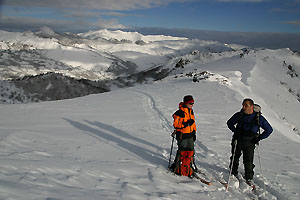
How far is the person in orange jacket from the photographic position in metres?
6.02

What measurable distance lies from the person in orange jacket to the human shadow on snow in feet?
4.29

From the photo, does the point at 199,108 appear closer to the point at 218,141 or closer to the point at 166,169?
the point at 218,141

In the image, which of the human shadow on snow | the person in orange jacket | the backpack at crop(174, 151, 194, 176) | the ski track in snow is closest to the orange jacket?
the person in orange jacket

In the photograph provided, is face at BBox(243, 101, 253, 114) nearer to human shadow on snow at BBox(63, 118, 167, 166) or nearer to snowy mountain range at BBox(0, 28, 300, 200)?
snowy mountain range at BBox(0, 28, 300, 200)

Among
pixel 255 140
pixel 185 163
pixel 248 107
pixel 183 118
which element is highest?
pixel 248 107

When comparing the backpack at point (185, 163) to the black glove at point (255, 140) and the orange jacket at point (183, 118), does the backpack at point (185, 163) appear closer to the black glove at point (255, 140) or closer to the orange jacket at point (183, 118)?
the orange jacket at point (183, 118)

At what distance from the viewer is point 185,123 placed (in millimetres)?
6055

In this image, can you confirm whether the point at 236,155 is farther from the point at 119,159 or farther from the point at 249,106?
the point at 119,159

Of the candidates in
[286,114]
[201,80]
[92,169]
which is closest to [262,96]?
[286,114]

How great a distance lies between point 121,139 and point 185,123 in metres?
4.33

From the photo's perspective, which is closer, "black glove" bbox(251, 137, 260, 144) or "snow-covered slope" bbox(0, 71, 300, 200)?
"snow-covered slope" bbox(0, 71, 300, 200)

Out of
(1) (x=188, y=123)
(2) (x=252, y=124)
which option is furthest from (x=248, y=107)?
(1) (x=188, y=123)

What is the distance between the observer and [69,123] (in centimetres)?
1248

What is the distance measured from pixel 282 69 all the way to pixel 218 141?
3096cm
